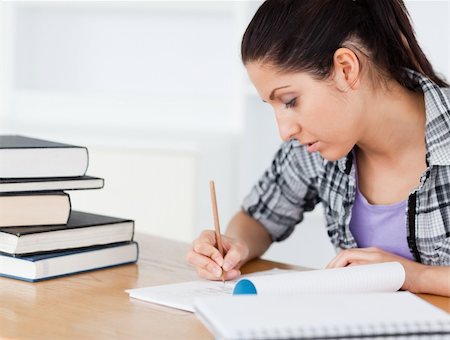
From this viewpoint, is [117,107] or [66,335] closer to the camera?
[66,335]

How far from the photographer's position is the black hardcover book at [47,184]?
136 cm

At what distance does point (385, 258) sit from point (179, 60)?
184 centimetres

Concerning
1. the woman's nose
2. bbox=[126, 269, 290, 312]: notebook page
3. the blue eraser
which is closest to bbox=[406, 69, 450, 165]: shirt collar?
the woman's nose

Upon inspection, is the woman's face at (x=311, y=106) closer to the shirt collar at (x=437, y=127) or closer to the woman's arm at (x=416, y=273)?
the shirt collar at (x=437, y=127)

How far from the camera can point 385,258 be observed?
133 cm

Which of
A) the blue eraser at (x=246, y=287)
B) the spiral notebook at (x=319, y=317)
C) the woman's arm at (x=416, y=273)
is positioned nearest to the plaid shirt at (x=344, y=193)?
the woman's arm at (x=416, y=273)

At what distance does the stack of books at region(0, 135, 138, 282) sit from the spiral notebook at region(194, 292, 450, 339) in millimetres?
555

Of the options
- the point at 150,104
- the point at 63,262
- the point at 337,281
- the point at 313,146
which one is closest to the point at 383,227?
the point at 313,146

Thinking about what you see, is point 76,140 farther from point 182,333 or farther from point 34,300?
point 182,333

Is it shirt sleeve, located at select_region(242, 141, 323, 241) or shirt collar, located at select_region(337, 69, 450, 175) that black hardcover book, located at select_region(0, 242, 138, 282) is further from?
shirt collar, located at select_region(337, 69, 450, 175)

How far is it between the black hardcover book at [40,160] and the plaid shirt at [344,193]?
56 cm

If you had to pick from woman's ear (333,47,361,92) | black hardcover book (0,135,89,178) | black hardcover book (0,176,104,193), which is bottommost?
black hardcover book (0,176,104,193)

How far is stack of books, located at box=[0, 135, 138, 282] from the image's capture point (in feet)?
4.40

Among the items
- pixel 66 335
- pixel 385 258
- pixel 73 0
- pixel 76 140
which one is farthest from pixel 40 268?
pixel 73 0
